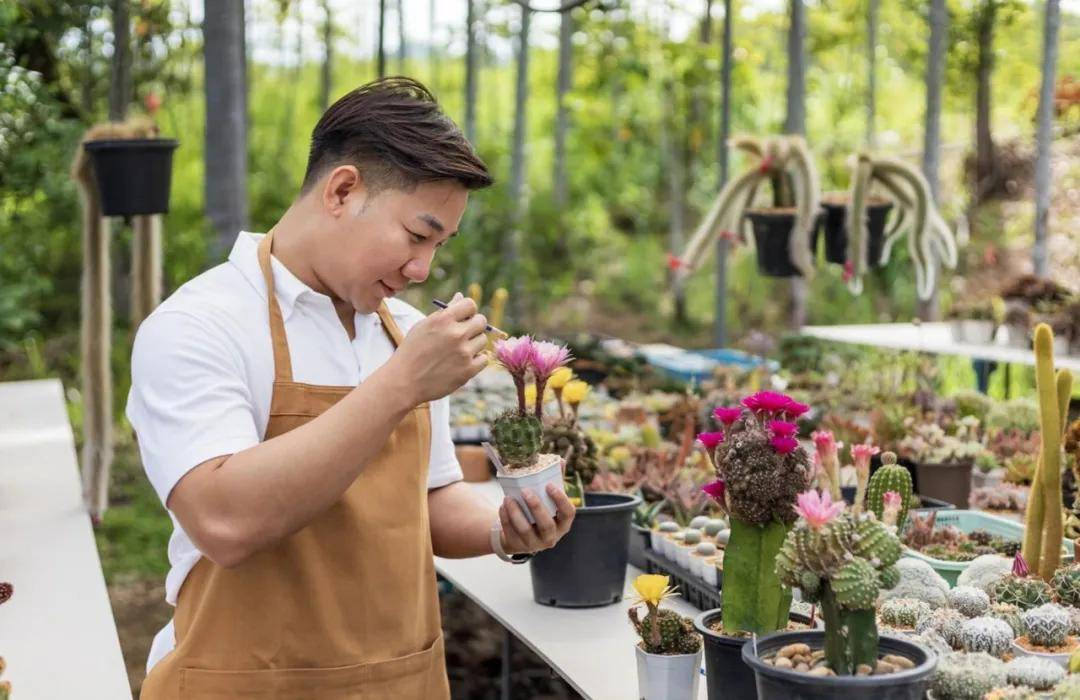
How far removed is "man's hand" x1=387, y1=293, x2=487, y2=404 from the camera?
1625 millimetres

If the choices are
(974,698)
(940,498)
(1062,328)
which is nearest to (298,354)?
(974,698)

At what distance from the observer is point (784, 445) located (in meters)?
1.79

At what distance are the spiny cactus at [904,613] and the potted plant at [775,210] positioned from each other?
114 inches

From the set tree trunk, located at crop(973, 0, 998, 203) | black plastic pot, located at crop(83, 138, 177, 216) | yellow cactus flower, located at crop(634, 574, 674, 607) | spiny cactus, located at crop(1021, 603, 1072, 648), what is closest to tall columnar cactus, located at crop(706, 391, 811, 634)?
yellow cactus flower, located at crop(634, 574, 674, 607)

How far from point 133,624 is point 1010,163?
10.7 meters

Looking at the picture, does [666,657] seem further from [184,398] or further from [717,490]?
[184,398]

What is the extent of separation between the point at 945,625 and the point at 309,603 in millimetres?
986

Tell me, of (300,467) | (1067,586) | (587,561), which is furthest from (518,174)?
(300,467)

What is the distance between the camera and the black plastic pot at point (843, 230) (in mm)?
5094

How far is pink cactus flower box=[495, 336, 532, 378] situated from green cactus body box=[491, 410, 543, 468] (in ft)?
0.23

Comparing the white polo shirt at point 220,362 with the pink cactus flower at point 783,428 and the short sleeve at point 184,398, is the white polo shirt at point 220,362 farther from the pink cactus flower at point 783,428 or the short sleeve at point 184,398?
the pink cactus flower at point 783,428

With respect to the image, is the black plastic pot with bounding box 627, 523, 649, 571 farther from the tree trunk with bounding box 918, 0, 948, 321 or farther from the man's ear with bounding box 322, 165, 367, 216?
the tree trunk with bounding box 918, 0, 948, 321

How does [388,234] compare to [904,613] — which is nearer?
[388,234]

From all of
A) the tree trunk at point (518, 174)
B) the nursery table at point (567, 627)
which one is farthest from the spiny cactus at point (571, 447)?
the tree trunk at point (518, 174)
